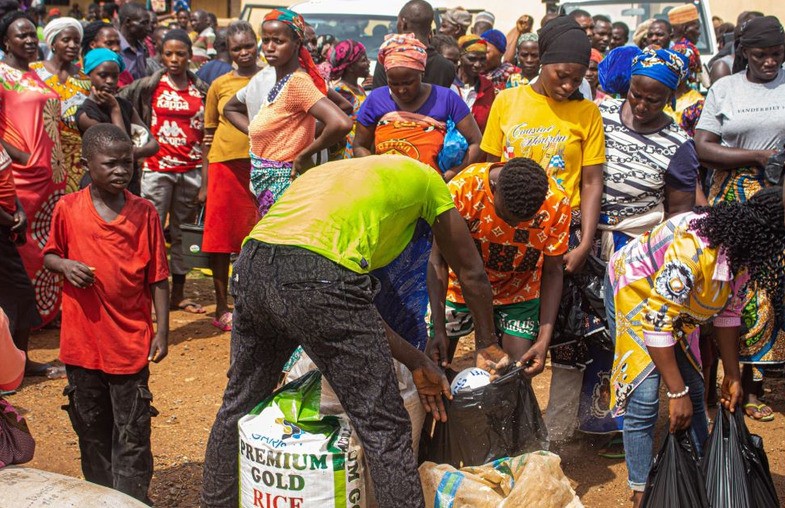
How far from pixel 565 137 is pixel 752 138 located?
151 cm

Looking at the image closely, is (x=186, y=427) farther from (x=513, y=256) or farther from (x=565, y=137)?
(x=565, y=137)

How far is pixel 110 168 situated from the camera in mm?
4195

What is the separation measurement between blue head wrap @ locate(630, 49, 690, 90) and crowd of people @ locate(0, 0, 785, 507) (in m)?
0.01

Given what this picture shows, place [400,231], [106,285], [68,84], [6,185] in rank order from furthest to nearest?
[68,84] → [6,185] → [106,285] → [400,231]

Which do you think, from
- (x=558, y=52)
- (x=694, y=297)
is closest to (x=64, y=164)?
(x=558, y=52)

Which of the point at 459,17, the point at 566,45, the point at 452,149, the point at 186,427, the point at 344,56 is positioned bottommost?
the point at 186,427

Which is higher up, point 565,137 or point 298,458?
point 565,137

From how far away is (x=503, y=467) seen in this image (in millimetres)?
3816

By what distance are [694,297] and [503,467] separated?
1.00 meters

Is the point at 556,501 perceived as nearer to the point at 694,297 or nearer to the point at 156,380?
the point at 694,297

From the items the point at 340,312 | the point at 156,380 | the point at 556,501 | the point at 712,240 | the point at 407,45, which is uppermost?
the point at 407,45

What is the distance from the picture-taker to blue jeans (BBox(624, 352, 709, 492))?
4023 millimetres

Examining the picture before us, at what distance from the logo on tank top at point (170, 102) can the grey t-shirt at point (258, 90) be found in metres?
1.41

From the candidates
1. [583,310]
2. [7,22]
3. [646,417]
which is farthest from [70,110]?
[646,417]
